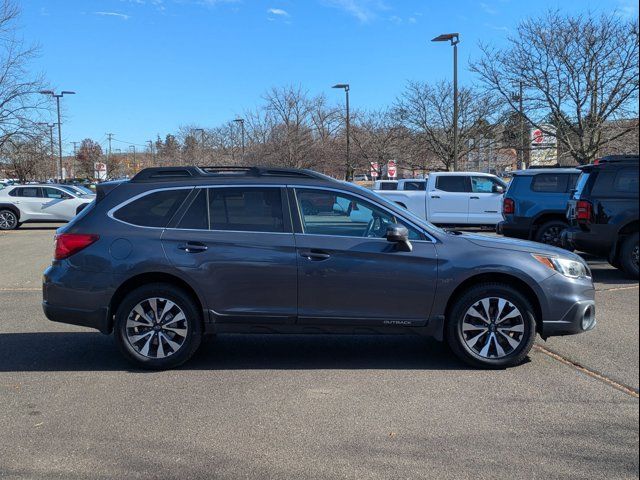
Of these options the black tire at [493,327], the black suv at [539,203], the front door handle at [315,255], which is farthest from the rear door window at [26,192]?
the black tire at [493,327]

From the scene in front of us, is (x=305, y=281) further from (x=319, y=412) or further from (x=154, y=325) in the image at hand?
(x=154, y=325)

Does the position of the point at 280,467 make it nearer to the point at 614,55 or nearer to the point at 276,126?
the point at 614,55

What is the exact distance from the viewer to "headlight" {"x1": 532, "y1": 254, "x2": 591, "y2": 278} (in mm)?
5160

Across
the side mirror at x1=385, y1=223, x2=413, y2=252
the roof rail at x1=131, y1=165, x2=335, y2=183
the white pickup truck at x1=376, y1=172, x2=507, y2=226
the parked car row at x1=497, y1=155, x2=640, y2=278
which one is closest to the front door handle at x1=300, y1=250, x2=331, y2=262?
the side mirror at x1=385, y1=223, x2=413, y2=252

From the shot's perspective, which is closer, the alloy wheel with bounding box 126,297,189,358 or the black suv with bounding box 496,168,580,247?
the alloy wheel with bounding box 126,297,189,358

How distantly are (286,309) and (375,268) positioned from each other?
34.4 inches

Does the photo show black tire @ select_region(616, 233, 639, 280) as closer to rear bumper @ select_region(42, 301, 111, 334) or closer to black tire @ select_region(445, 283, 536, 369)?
black tire @ select_region(445, 283, 536, 369)

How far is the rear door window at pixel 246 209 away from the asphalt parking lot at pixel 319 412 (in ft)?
4.33

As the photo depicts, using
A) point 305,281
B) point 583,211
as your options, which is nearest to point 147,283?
point 305,281

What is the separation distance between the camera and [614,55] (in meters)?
18.2

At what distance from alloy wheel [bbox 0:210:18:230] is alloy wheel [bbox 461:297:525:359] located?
69.5 feet

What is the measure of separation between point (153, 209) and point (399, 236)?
2.28 meters

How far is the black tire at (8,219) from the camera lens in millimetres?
21797

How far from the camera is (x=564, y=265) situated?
5.20 meters
